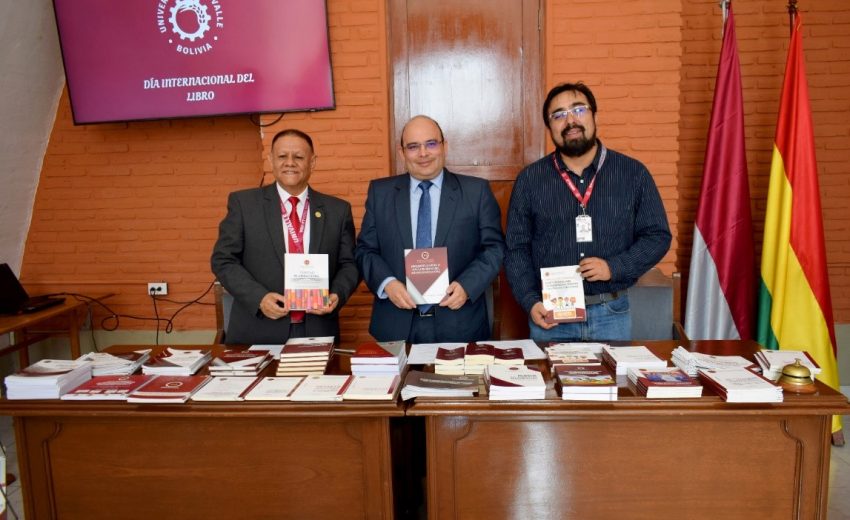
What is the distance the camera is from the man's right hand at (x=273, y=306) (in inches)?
88.5

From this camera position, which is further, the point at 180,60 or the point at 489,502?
the point at 180,60

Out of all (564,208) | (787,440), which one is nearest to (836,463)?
(787,440)

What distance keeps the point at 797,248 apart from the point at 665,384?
7.06ft

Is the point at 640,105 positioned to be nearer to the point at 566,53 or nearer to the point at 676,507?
the point at 566,53

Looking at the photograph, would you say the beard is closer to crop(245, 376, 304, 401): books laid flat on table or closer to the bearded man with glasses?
the bearded man with glasses

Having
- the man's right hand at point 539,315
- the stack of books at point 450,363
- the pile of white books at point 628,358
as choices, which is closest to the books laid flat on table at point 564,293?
the man's right hand at point 539,315

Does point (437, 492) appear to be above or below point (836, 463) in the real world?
above

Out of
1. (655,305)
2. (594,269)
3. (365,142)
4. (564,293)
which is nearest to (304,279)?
(564,293)

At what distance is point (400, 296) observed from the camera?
2229 millimetres

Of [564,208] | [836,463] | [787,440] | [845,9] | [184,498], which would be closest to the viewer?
[787,440]

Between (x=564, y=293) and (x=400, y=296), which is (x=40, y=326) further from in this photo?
(x=564, y=293)

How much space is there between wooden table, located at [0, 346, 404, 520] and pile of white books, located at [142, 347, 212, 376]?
241mm

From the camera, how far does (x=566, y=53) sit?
128 inches

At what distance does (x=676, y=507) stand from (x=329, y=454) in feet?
3.30
